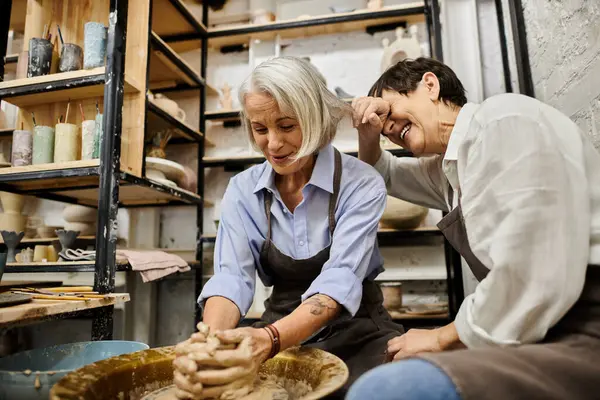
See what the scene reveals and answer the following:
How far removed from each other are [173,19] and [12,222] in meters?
1.94

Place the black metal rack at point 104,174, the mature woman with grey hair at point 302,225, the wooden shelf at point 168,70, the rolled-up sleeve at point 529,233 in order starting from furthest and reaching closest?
1. the wooden shelf at point 168,70
2. the black metal rack at point 104,174
3. the mature woman with grey hair at point 302,225
4. the rolled-up sleeve at point 529,233

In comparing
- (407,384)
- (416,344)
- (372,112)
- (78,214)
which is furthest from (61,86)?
(407,384)

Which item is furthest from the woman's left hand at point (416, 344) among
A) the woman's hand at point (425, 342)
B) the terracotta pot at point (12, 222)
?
the terracotta pot at point (12, 222)

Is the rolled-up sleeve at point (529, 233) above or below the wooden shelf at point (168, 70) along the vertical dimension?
below

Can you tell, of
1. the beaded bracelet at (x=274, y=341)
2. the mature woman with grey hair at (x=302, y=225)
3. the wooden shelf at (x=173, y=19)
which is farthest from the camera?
the wooden shelf at (x=173, y=19)

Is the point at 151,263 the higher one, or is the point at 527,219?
the point at 527,219

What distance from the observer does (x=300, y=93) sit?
4.39 feet

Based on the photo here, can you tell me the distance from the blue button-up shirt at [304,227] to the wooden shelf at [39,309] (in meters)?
0.49

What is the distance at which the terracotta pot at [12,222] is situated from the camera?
305cm

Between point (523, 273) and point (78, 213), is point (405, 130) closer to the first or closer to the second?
point (523, 273)

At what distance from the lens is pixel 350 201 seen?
141 cm

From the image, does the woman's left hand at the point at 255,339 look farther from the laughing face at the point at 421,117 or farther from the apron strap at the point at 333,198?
the laughing face at the point at 421,117

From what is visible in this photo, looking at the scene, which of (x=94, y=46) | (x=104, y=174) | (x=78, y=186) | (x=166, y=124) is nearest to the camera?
(x=104, y=174)

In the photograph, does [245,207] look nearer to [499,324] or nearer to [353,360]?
[353,360]
